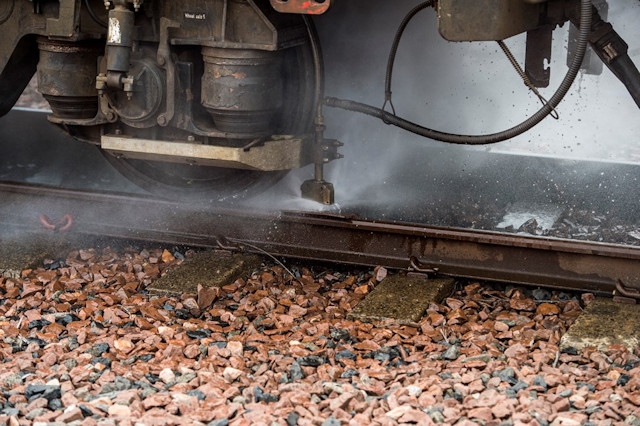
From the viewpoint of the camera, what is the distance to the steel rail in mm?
4820

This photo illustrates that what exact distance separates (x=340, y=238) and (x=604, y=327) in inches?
60.8

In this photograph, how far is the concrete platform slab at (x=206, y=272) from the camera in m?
4.98

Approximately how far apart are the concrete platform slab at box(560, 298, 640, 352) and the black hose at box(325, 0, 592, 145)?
0.91m

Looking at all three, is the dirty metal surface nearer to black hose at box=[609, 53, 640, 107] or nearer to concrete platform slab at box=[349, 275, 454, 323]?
concrete platform slab at box=[349, 275, 454, 323]

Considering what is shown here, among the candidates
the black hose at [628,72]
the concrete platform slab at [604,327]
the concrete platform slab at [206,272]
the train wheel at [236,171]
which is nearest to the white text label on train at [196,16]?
the train wheel at [236,171]

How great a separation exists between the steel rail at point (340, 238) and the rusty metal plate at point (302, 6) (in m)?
1.19

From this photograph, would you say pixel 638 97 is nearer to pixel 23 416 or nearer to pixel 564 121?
pixel 564 121

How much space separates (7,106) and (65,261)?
1.10 m

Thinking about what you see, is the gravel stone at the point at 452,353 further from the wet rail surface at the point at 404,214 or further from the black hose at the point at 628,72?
the black hose at the point at 628,72

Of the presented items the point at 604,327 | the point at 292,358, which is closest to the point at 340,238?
the point at 292,358

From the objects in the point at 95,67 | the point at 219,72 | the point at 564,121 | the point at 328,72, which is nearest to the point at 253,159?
the point at 219,72

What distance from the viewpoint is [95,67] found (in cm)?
543

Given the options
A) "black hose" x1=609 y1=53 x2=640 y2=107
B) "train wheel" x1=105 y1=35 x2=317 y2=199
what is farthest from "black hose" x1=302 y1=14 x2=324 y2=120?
"black hose" x1=609 y1=53 x2=640 y2=107

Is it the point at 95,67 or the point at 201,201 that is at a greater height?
the point at 95,67
